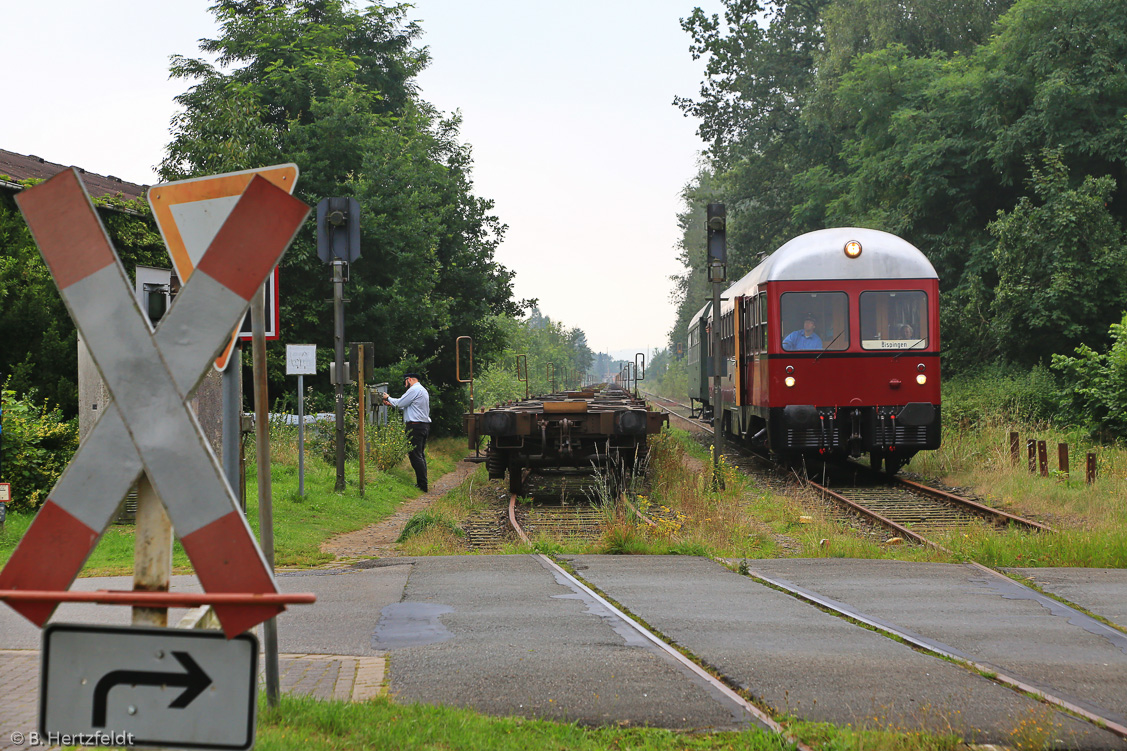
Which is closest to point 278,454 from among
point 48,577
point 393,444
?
point 393,444

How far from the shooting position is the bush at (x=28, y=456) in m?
11.1

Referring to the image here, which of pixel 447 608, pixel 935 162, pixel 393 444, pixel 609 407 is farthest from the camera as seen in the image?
pixel 935 162

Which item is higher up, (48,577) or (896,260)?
(896,260)

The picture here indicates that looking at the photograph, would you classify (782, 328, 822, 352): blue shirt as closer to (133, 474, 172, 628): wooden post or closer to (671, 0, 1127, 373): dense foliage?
(671, 0, 1127, 373): dense foliage

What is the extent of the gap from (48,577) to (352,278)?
22985 millimetres

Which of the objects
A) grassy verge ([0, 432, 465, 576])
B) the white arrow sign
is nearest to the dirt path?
grassy verge ([0, 432, 465, 576])

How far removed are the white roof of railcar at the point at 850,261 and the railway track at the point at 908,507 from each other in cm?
309

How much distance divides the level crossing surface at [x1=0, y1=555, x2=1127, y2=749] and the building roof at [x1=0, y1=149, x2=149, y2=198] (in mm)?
11823

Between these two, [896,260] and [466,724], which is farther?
[896,260]

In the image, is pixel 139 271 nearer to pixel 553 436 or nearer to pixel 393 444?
pixel 553 436

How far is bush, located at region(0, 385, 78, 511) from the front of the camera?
1105 centimetres

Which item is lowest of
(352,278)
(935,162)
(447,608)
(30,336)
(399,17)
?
(447,608)

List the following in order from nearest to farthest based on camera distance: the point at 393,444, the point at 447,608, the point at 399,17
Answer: the point at 447,608
the point at 393,444
the point at 399,17

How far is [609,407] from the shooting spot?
15.4m
